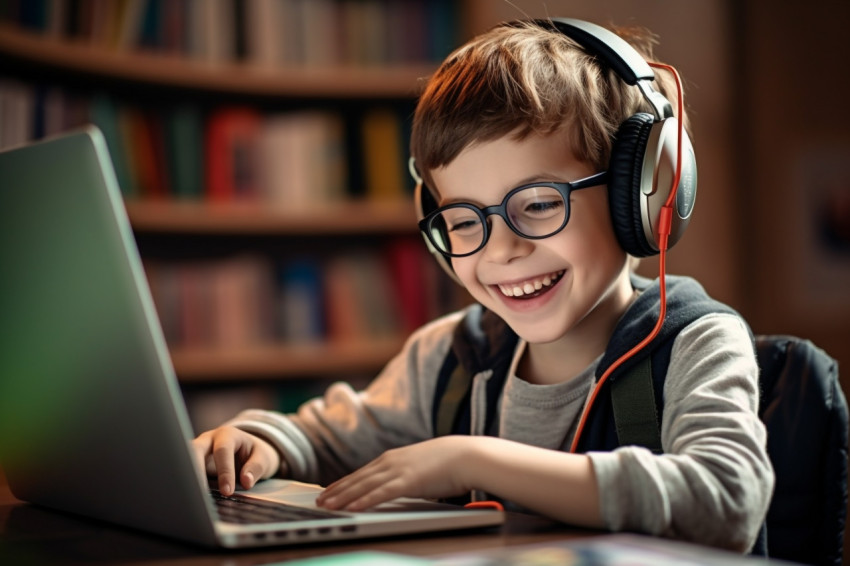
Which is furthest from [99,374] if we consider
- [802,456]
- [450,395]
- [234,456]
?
[802,456]

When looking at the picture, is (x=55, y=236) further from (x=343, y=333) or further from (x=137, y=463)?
(x=343, y=333)

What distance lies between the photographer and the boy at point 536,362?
2.33ft

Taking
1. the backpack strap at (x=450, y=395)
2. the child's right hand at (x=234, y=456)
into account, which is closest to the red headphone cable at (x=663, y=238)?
the backpack strap at (x=450, y=395)

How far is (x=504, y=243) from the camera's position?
994 millimetres

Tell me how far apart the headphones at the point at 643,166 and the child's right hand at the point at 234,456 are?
18.0 inches

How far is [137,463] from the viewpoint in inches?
25.5

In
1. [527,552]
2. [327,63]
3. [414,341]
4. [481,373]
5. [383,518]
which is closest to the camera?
[527,552]

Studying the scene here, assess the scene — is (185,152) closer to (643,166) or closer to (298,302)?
(298,302)

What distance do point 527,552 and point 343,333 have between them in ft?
6.45

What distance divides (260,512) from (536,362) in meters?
0.50

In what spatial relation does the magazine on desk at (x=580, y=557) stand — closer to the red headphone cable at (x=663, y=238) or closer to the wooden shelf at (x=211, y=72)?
the red headphone cable at (x=663, y=238)

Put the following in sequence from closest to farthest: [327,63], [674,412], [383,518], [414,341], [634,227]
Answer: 1. [383,518]
2. [674,412]
3. [634,227]
4. [414,341]
5. [327,63]

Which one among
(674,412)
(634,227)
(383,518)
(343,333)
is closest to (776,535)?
(674,412)

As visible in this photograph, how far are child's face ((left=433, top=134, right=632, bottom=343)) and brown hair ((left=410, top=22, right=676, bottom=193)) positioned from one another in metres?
0.02
